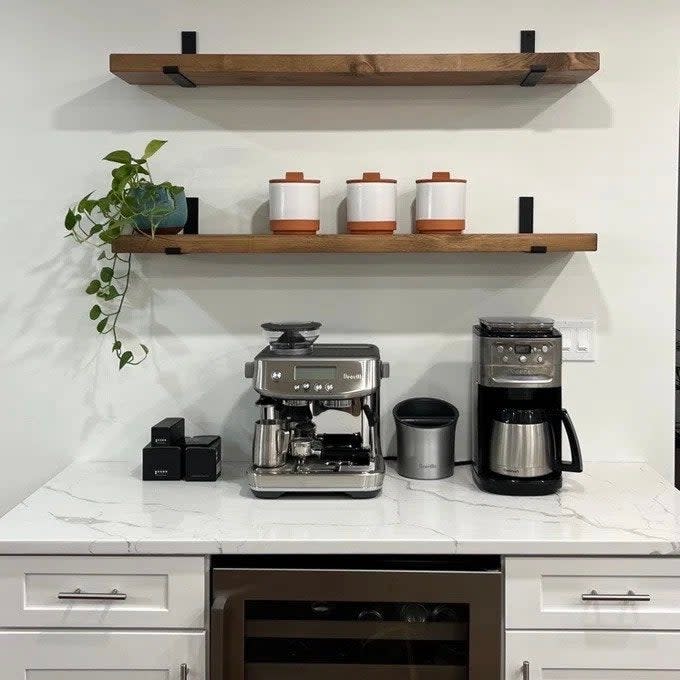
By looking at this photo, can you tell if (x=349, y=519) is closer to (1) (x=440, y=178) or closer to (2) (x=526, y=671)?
(2) (x=526, y=671)

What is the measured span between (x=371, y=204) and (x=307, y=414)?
55cm

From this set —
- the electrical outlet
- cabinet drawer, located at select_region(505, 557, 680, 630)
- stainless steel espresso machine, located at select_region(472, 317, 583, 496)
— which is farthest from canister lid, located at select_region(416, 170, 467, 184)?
cabinet drawer, located at select_region(505, 557, 680, 630)

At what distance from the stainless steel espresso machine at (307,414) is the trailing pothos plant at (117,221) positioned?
1.41ft

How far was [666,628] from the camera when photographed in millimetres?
2053

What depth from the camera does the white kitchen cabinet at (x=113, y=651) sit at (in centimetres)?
207

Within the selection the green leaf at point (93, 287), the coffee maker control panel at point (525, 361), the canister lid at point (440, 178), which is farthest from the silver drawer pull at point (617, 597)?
the green leaf at point (93, 287)

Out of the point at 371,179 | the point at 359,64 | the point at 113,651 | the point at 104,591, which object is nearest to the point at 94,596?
the point at 104,591

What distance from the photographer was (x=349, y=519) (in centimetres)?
218

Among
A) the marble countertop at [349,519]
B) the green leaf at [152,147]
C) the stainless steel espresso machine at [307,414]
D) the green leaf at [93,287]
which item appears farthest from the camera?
the green leaf at [93,287]

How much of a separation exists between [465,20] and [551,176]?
Answer: 47 centimetres

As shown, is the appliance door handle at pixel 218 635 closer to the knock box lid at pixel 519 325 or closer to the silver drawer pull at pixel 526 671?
the silver drawer pull at pixel 526 671

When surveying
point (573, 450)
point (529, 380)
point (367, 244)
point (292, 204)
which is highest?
point (292, 204)

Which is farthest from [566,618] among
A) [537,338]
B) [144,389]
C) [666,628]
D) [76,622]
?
[144,389]

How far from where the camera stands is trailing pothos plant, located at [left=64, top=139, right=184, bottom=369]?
2.45m
